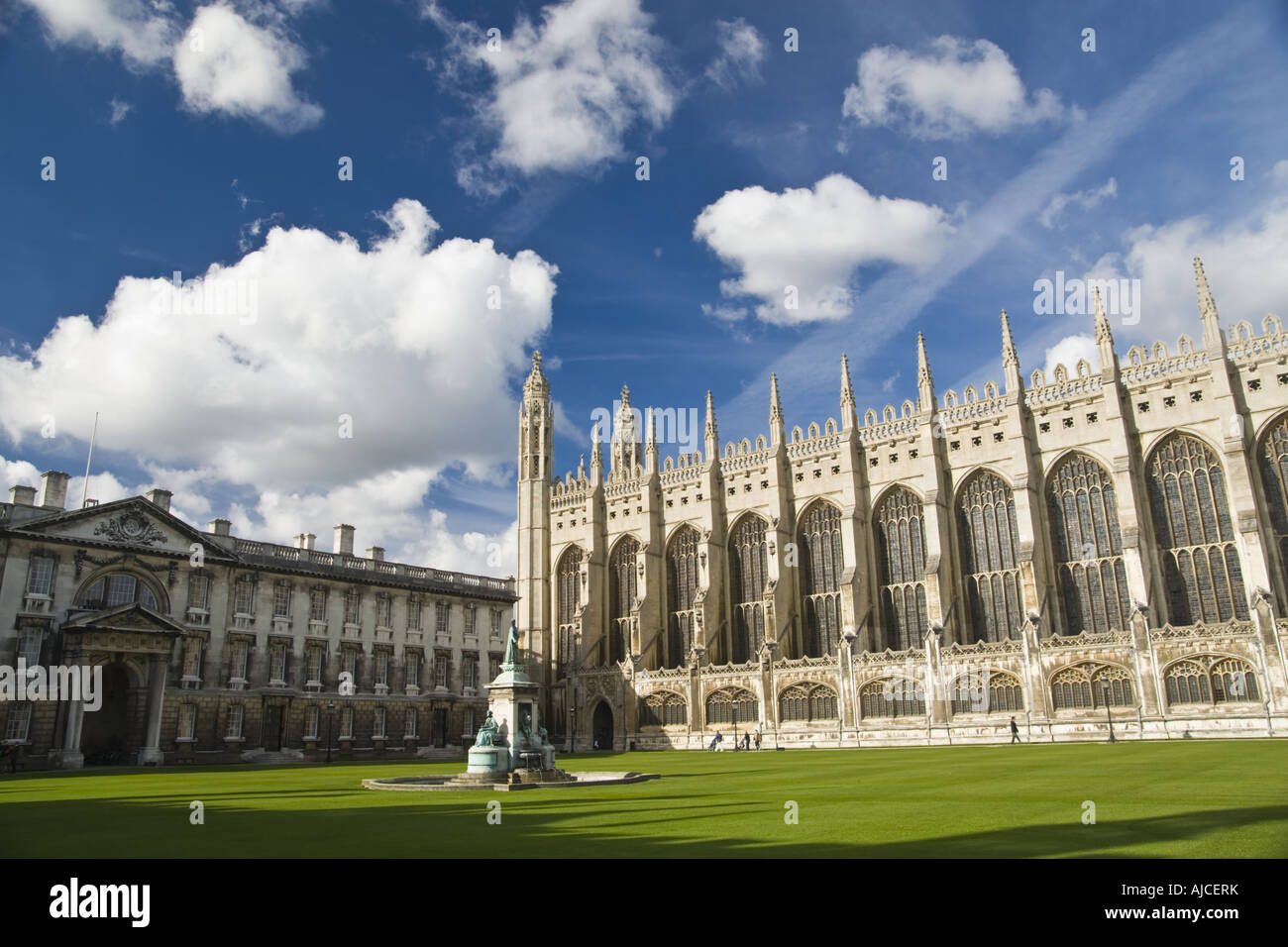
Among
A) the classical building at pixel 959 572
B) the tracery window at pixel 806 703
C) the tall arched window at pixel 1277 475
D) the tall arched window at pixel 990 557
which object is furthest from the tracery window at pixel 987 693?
the tall arched window at pixel 1277 475

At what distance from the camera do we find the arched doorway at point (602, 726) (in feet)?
210

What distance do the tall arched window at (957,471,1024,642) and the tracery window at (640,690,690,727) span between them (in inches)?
743

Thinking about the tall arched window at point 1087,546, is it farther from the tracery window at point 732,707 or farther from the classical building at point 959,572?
the tracery window at point 732,707

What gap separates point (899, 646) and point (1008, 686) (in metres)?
9.20

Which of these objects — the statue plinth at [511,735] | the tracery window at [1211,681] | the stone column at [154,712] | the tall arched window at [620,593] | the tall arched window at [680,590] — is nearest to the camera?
the statue plinth at [511,735]

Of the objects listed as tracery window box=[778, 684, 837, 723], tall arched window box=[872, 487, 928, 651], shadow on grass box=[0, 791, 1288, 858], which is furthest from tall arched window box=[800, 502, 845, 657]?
shadow on grass box=[0, 791, 1288, 858]

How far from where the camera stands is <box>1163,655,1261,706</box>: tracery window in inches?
1545

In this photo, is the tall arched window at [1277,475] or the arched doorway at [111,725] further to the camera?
the arched doorway at [111,725]

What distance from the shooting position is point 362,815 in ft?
53.7

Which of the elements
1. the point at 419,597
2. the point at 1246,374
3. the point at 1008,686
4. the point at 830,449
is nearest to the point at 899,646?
the point at 1008,686

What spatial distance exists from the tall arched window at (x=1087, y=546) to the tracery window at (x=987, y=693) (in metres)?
5.72

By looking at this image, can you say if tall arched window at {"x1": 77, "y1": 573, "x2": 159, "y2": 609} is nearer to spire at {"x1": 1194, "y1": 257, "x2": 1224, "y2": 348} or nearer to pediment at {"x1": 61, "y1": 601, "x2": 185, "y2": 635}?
pediment at {"x1": 61, "y1": 601, "x2": 185, "y2": 635}
